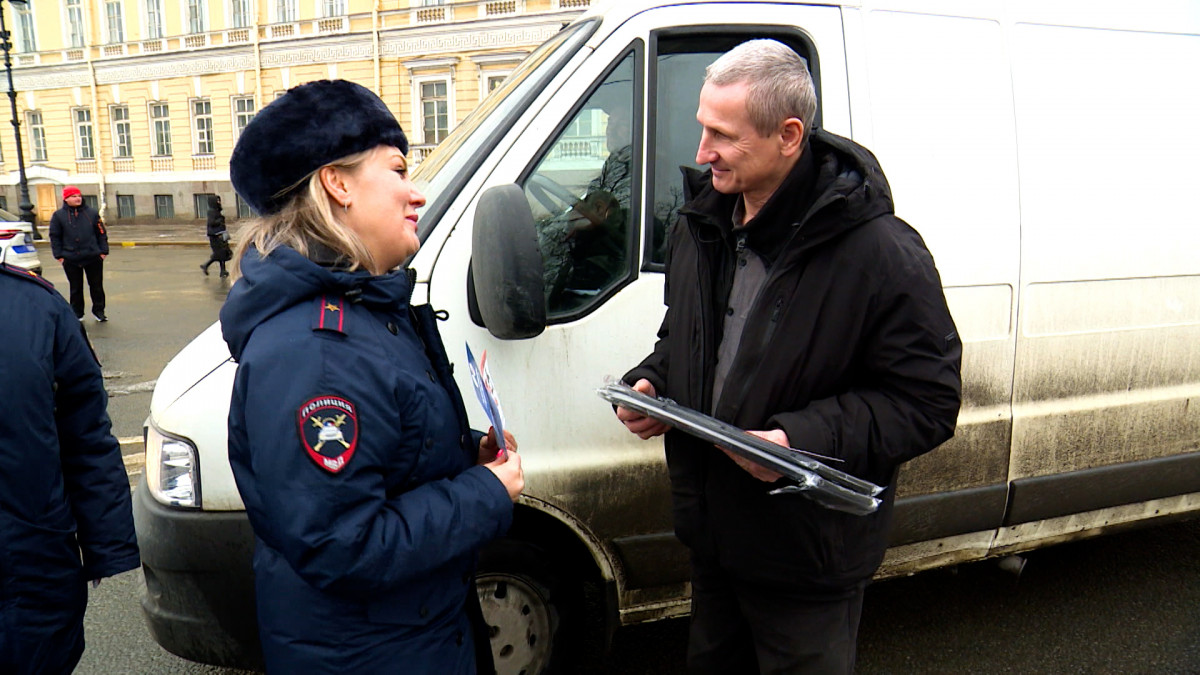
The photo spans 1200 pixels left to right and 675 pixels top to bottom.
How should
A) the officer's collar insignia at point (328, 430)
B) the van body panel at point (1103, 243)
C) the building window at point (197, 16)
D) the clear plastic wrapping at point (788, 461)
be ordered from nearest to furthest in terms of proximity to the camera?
the officer's collar insignia at point (328, 430) < the clear plastic wrapping at point (788, 461) < the van body panel at point (1103, 243) < the building window at point (197, 16)

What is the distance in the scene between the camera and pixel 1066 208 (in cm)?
293

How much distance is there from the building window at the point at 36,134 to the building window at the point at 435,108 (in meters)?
17.3

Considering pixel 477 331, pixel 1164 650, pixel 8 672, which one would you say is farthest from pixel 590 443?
pixel 1164 650

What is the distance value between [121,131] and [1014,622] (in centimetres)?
3695

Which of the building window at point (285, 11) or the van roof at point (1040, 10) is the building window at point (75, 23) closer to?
the building window at point (285, 11)

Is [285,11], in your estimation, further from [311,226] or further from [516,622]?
[311,226]

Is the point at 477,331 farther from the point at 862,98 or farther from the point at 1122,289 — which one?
the point at 1122,289

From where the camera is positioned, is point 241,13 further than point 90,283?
Yes

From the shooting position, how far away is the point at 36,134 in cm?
3469

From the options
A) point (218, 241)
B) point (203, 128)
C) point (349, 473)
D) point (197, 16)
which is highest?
point (197, 16)

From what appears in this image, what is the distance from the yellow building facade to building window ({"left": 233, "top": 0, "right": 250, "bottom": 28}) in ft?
0.14

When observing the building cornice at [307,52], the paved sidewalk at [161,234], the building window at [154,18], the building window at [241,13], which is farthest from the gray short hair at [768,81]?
the building window at [154,18]

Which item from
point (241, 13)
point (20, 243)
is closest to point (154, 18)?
point (241, 13)

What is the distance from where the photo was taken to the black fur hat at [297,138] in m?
1.47
